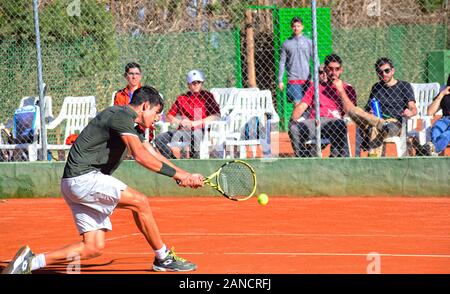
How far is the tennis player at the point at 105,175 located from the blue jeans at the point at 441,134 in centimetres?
573

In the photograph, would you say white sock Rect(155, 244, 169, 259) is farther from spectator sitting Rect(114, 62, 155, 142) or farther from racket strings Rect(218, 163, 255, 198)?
spectator sitting Rect(114, 62, 155, 142)

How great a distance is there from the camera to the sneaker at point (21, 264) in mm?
7230

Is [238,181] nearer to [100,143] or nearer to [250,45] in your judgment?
[100,143]

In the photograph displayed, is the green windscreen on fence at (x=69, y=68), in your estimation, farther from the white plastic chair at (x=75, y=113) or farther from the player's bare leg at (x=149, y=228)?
the player's bare leg at (x=149, y=228)

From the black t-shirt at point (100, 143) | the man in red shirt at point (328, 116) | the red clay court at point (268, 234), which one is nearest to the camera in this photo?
the black t-shirt at point (100, 143)

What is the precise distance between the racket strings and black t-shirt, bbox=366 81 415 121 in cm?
366

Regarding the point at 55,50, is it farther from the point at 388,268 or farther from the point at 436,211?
the point at 388,268

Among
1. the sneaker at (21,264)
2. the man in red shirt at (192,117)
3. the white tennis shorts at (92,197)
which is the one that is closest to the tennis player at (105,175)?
the white tennis shorts at (92,197)

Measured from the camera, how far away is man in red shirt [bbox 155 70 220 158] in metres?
13.2

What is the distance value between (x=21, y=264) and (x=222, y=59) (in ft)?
38.8

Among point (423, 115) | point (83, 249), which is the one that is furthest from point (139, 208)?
point (423, 115)

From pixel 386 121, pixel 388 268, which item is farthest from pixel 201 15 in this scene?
pixel 388 268

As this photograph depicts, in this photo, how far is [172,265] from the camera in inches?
311
